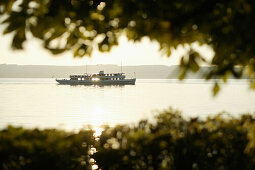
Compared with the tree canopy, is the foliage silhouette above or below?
A: below

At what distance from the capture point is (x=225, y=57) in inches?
179

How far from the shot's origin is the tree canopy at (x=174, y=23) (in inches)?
170

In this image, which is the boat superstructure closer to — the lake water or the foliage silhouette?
the lake water

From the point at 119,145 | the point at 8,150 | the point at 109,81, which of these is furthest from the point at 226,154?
the point at 109,81

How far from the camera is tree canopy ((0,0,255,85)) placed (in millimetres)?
4316

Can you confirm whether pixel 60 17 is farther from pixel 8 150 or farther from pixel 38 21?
pixel 8 150

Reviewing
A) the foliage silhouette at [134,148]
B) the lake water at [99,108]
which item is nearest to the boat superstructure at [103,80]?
the lake water at [99,108]

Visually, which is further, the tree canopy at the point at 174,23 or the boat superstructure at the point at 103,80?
the boat superstructure at the point at 103,80

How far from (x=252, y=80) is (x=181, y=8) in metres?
1.22

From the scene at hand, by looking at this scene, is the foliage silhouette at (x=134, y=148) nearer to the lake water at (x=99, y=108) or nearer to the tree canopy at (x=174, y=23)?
the lake water at (x=99, y=108)

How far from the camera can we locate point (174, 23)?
4578mm

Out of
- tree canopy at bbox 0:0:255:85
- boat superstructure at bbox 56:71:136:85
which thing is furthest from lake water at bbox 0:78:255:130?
boat superstructure at bbox 56:71:136:85

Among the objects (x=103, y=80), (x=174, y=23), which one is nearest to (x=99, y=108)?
(x=174, y=23)

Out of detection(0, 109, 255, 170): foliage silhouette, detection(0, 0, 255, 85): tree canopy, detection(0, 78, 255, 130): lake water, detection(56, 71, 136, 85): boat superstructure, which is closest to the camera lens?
detection(0, 0, 255, 85): tree canopy
